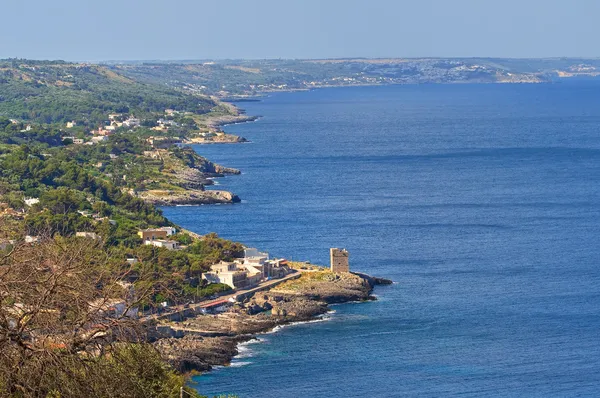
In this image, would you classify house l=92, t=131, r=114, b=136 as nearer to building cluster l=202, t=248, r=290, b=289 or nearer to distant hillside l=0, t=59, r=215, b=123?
distant hillside l=0, t=59, r=215, b=123

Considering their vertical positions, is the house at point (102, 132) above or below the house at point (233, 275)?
below

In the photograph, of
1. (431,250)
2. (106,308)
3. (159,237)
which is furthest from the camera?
(159,237)

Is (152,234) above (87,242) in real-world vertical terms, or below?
below

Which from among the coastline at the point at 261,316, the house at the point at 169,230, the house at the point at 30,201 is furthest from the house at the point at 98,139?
the coastline at the point at 261,316

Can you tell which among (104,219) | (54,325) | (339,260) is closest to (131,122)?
(104,219)

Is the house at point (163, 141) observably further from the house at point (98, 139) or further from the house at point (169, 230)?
the house at point (169, 230)

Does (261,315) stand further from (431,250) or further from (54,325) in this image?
(54,325)

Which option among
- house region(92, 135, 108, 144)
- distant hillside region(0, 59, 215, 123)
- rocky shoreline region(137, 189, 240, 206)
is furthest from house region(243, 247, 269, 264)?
distant hillside region(0, 59, 215, 123)

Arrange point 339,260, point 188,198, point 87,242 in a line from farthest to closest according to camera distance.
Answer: point 188,198
point 339,260
point 87,242
